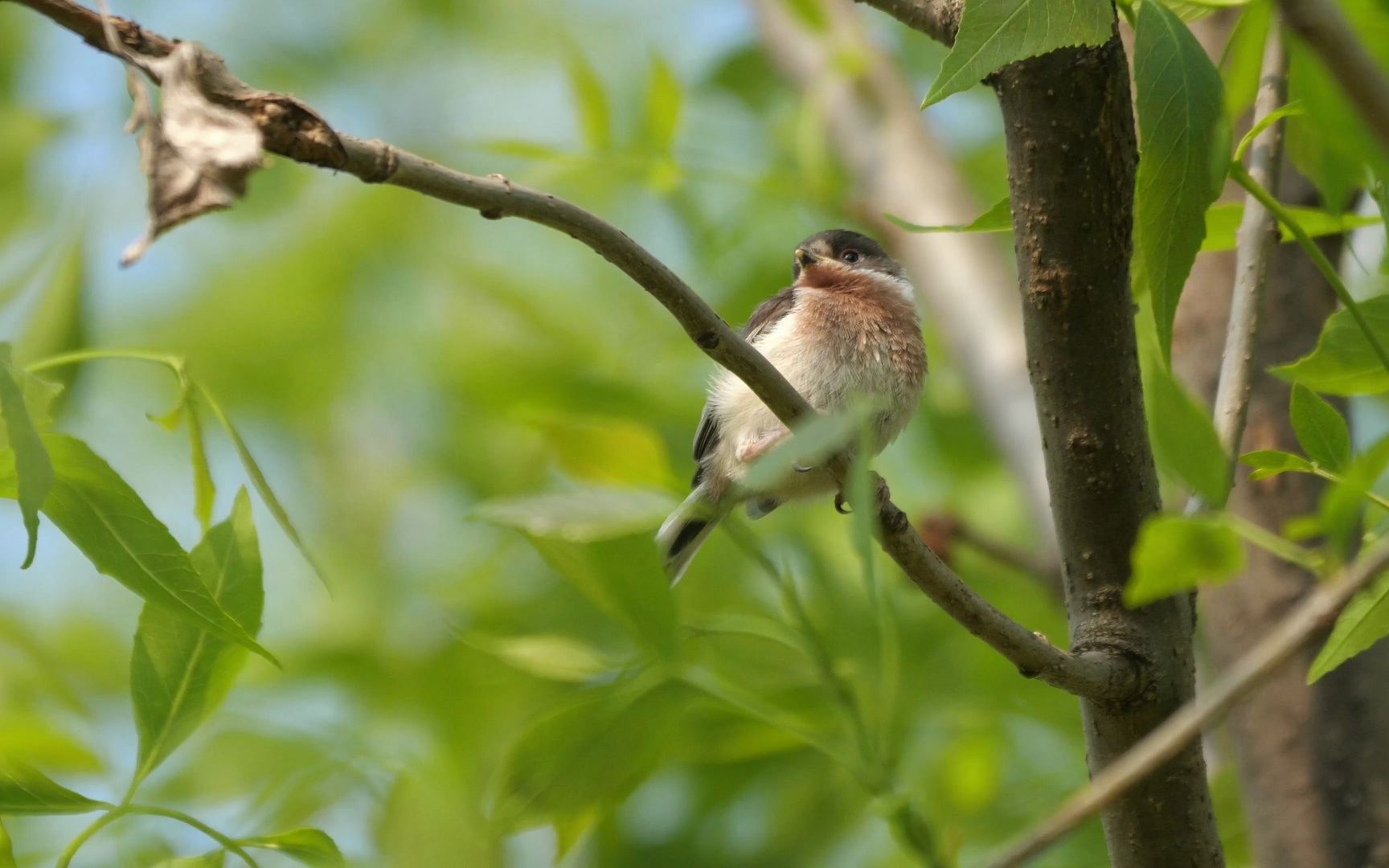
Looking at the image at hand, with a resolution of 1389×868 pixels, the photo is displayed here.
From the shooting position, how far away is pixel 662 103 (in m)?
3.80

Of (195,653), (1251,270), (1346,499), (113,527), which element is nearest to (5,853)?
(195,653)

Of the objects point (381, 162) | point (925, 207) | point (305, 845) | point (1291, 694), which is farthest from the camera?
point (925, 207)

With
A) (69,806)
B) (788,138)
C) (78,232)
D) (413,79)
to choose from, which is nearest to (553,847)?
(69,806)

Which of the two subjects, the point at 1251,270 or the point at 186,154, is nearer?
the point at 186,154

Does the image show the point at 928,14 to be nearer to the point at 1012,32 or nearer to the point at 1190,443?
the point at 1012,32

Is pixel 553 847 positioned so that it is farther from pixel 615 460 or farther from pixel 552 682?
pixel 552 682

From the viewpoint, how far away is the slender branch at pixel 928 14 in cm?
210

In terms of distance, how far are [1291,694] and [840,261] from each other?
2.44 metres

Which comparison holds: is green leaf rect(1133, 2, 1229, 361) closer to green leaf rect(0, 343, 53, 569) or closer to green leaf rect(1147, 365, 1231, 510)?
green leaf rect(1147, 365, 1231, 510)

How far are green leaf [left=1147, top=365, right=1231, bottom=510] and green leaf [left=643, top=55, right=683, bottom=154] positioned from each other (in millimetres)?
2771

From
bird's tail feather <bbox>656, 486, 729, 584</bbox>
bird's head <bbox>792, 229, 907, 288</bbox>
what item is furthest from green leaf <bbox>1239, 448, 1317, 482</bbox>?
bird's head <bbox>792, 229, 907, 288</bbox>

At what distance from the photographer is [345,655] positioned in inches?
176

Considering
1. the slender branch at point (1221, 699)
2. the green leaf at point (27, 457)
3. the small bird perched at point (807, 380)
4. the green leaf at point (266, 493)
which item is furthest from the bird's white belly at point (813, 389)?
the slender branch at point (1221, 699)

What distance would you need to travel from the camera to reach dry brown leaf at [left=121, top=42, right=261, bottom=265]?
4.21ft
